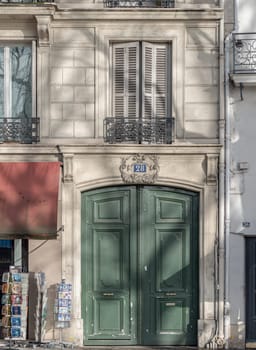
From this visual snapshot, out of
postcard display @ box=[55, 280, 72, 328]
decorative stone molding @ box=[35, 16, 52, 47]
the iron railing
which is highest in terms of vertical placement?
decorative stone molding @ box=[35, 16, 52, 47]

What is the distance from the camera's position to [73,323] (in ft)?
57.2

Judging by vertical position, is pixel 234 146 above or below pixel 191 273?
above

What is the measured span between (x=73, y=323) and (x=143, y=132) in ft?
12.4

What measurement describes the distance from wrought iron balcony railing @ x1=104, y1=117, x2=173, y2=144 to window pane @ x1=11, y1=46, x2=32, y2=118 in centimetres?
157

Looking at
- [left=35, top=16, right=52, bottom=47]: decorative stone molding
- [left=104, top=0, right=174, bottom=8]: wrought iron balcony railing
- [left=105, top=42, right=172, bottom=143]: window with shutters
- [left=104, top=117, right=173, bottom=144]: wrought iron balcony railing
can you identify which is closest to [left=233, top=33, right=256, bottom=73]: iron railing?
[left=105, top=42, right=172, bottom=143]: window with shutters

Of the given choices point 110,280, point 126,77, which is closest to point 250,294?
point 110,280

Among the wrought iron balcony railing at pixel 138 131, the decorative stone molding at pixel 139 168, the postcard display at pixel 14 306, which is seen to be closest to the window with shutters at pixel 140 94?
the wrought iron balcony railing at pixel 138 131

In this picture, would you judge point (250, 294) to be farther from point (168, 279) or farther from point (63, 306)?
point (63, 306)

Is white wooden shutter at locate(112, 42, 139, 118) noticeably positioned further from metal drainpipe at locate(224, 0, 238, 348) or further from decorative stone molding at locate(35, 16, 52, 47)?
metal drainpipe at locate(224, 0, 238, 348)

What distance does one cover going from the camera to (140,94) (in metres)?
17.8

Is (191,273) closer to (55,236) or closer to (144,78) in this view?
(55,236)

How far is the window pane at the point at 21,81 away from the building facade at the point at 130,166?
17 cm

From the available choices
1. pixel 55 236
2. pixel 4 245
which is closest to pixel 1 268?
pixel 4 245

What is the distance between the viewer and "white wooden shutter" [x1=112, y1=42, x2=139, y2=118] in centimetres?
1775
